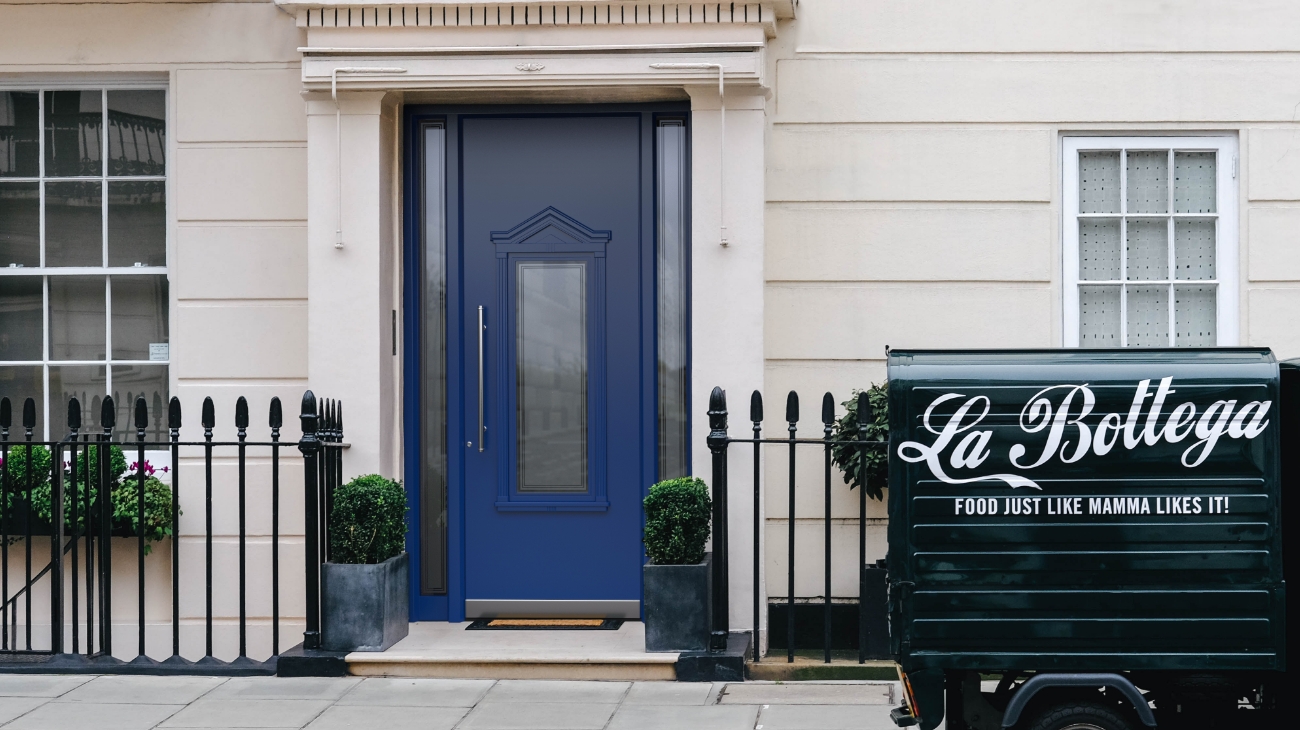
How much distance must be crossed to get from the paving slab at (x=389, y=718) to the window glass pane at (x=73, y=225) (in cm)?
359

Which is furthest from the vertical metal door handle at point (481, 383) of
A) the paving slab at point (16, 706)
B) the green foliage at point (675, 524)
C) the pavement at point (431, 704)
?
the paving slab at point (16, 706)

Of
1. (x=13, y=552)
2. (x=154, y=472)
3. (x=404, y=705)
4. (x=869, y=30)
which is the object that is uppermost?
(x=869, y=30)

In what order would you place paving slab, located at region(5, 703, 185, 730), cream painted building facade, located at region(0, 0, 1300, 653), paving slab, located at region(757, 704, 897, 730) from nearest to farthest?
paving slab, located at region(757, 704, 897, 730)
paving slab, located at region(5, 703, 185, 730)
cream painted building facade, located at region(0, 0, 1300, 653)

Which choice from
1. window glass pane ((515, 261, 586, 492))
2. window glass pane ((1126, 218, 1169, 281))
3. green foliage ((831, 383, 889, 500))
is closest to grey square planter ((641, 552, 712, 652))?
green foliage ((831, 383, 889, 500))

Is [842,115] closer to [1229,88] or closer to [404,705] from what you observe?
[1229,88]

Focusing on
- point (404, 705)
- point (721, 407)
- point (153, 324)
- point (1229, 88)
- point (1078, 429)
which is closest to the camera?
point (1078, 429)

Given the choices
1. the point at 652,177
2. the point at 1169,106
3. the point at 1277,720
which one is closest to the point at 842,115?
the point at 652,177

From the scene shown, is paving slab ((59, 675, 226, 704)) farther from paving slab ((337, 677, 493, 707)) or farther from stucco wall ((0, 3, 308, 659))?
stucco wall ((0, 3, 308, 659))

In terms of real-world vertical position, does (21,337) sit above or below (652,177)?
below

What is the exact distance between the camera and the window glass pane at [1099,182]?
7516mm

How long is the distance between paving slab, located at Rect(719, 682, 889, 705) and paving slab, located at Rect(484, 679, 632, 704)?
56 centimetres

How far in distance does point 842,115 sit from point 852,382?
5.08 feet

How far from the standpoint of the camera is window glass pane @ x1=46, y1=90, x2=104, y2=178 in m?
7.98

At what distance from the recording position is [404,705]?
6.14 metres
